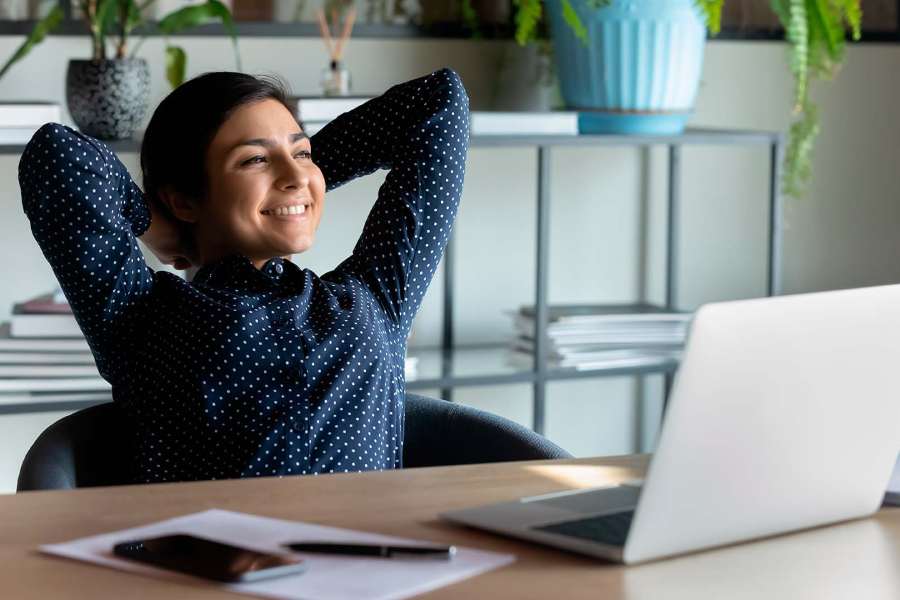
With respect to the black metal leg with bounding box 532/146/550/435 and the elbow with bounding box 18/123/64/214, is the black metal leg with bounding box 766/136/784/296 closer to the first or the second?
the black metal leg with bounding box 532/146/550/435

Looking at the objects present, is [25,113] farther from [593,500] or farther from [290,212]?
[593,500]

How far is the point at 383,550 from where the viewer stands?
88 centimetres

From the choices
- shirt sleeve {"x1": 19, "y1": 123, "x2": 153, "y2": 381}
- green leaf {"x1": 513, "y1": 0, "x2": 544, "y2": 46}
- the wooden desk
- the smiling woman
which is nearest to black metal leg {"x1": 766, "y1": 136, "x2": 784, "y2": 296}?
green leaf {"x1": 513, "y1": 0, "x2": 544, "y2": 46}

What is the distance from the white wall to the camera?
2.82 metres

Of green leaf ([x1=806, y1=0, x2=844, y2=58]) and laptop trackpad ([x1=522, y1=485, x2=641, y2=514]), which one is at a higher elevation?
green leaf ([x1=806, y1=0, x2=844, y2=58])

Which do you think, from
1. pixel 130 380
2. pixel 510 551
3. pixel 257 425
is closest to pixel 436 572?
pixel 510 551

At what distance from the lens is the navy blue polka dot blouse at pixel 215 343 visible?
1.47 metres

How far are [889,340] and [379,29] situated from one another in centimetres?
198

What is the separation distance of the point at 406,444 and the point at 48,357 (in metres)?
1.03

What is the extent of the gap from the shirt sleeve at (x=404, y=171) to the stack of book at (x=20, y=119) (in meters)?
0.62

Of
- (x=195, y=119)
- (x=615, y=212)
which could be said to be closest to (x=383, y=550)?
(x=195, y=119)

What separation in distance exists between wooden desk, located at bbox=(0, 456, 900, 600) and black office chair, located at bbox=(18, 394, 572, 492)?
0.31 metres

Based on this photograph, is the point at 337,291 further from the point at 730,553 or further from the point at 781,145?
the point at 781,145

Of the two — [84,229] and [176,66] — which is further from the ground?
[176,66]
